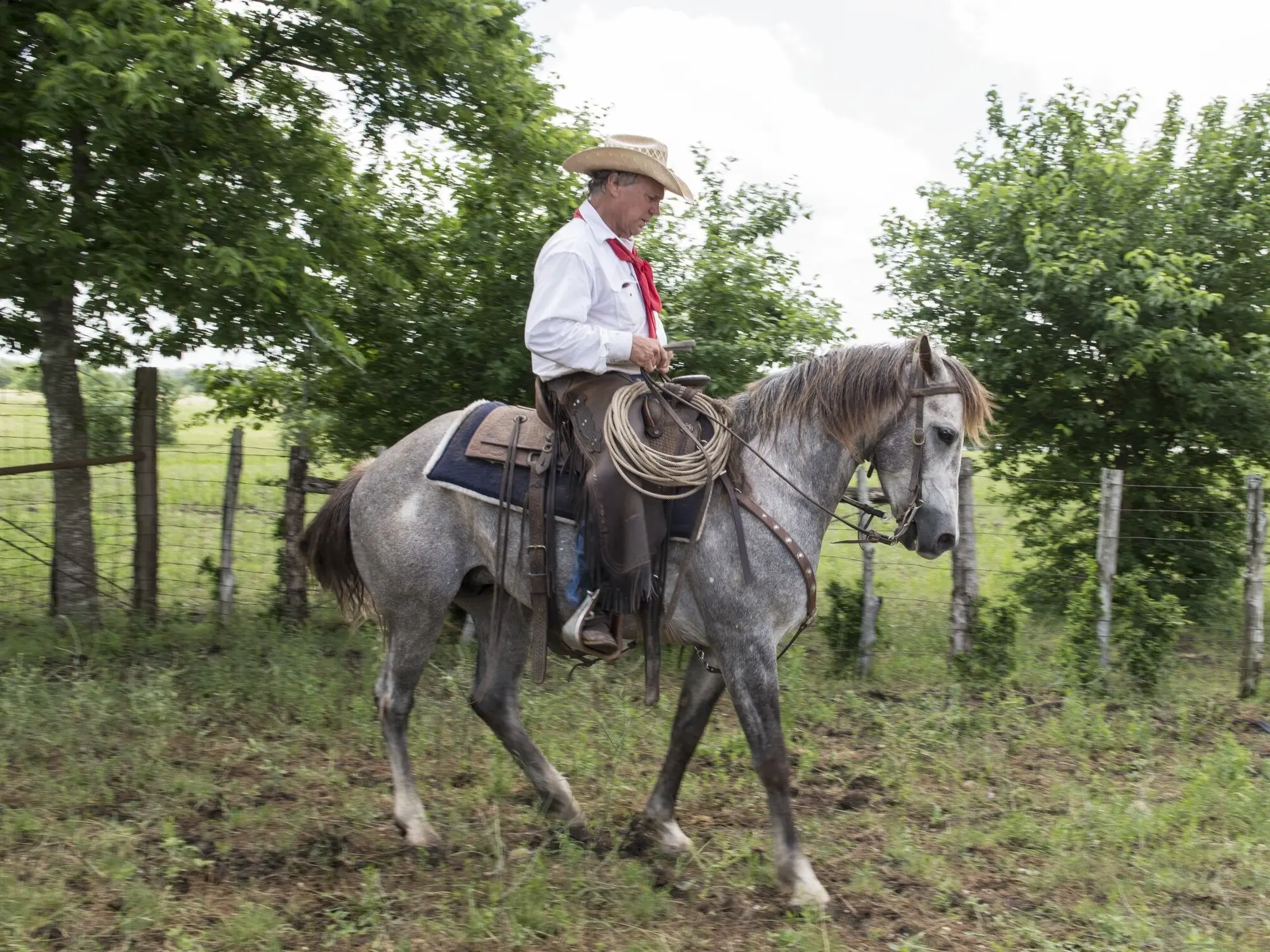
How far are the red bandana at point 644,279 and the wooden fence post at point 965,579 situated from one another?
3929 millimetres

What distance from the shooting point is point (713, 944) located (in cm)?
405

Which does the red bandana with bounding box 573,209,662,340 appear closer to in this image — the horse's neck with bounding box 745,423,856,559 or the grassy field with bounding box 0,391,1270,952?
the horse's neck with bounding box 745,423,856,559

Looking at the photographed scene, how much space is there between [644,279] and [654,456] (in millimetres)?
866

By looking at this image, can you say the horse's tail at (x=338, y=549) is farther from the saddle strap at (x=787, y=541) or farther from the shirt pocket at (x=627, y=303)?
the saddle strap at (x=787, y=541)

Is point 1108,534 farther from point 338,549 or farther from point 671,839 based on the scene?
point 338,549

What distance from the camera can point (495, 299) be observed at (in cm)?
780

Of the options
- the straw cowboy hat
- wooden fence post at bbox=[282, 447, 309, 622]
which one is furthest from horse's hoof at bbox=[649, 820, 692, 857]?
wooden fence post at bbox=[282, 447, 309, 622]

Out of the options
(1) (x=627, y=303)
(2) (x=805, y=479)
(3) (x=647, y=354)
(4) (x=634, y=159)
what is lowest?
(2) (x=805, y=479)

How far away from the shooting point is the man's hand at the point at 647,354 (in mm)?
4336

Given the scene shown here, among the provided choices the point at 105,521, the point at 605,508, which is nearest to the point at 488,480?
the point at 605,508

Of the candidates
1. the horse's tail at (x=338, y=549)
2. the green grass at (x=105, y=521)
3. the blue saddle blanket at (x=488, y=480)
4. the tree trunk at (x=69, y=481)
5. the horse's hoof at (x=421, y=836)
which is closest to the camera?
the blue saddle blanket at (x=488, y=480)

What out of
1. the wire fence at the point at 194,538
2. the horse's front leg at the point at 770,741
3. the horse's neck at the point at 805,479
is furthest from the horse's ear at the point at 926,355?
the wire fence at the point at 194,538

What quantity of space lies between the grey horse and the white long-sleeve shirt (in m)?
0.71

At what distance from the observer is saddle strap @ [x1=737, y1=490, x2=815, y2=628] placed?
436 centimetres
